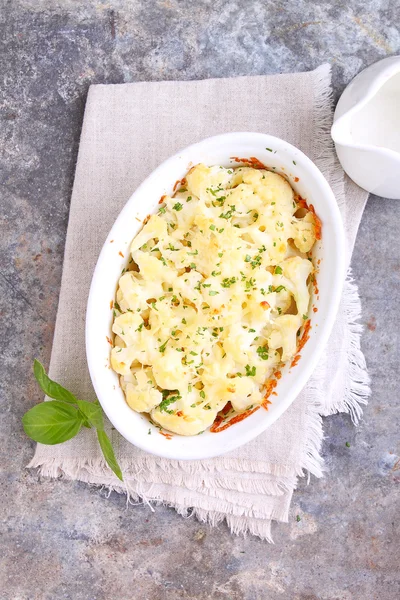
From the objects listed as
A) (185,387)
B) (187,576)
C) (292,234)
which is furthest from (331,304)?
(187,576)

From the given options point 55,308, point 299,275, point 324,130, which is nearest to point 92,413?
point 55,308

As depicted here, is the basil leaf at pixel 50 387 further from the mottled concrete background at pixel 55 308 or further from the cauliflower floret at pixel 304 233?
the cauliflower floret at pixel 304 233

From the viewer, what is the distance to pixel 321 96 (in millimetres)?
2537

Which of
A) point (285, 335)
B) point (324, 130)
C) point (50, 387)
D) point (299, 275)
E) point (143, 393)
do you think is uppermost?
point (324, 130)

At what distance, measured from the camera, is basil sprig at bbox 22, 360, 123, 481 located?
7.54 ft

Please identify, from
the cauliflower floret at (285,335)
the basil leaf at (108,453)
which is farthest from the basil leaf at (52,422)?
the cauliflower floret at (285,335)

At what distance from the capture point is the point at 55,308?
2.62 meters

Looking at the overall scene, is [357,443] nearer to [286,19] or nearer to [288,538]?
[288,538]

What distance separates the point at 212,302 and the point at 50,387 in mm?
656

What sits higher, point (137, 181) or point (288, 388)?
point (137, 181)

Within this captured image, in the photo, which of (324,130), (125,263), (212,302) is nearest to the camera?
(212,302)

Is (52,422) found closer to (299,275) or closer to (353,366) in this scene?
(299,275)

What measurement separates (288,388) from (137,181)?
98 centimetres

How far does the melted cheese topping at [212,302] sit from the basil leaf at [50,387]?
0.29 meters
